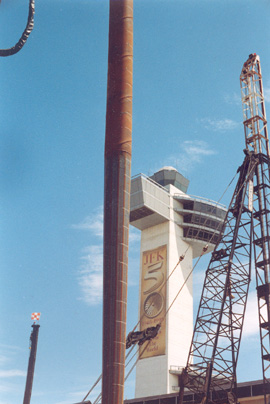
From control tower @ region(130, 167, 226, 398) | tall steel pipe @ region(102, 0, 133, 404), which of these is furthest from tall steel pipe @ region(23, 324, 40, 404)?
tall steel pipe @ region(102, 0, 133, 404)

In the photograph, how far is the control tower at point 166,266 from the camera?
93562 mm

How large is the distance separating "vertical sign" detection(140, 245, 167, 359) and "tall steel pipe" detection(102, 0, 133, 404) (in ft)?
224

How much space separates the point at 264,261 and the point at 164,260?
1794 inches

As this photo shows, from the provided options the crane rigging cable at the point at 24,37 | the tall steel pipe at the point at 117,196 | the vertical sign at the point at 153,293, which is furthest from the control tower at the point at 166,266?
the crane rigging cable at the point at 24,37

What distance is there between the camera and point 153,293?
99812 mm

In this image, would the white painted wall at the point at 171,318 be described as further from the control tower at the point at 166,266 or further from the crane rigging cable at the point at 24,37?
the crane rigging cable at the point at 24,37

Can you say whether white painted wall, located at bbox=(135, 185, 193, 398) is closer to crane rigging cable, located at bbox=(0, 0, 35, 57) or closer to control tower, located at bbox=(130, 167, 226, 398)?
control tower, located at bbox=(130, 167, 226, 398)

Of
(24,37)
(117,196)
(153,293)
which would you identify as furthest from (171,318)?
(24,37)

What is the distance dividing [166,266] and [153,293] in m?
5.76

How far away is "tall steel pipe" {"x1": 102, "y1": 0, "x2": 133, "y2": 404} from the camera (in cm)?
2827

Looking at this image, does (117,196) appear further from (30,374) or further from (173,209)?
(173,209)

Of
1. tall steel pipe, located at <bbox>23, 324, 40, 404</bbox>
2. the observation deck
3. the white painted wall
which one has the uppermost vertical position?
the observation deck

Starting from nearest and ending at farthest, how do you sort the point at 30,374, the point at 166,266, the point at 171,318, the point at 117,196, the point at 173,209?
the point at 117,196 < the point at 30,374 < the point at 171,318 < the point at 166,266 < the point at 173,209

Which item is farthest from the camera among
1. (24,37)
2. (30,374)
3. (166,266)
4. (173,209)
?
(173,209)
